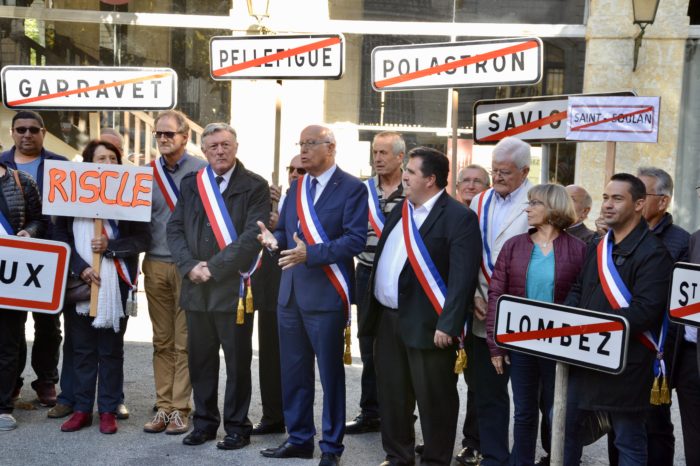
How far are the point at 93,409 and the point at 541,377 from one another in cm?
330

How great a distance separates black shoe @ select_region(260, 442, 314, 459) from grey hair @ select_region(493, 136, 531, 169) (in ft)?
7.16

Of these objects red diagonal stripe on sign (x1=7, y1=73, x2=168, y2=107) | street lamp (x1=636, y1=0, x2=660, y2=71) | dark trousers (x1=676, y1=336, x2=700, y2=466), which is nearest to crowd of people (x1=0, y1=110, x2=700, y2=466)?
dark trousers (x1=676, y1=336, x2=700, y2=466)

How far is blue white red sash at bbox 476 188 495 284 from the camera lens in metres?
5.45

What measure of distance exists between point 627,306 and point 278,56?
10.2 ft

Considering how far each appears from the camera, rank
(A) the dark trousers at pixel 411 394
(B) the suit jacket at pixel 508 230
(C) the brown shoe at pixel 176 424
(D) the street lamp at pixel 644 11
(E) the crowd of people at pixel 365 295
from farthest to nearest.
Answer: (D) the street lamp at pixel 644 11 < (C) the brown shoe at pixel 176 424 < (B) the suit jacket at pixel 508 230 < (A) the dark trousers at pixel 411 394 < (E) the crowd of people at pixel 365 295

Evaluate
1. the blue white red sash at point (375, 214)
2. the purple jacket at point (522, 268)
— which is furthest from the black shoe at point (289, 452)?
the blue white red sash at point (375, 214)

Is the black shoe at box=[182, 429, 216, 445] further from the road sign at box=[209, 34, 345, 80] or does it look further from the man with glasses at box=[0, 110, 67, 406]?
the road sign at box=[209, 34, 345, 80]

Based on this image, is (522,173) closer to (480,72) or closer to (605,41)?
(480,72)

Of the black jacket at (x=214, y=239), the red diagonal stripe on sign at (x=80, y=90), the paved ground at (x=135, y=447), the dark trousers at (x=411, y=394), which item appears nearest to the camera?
the dark trousers at (x=411, y=394)

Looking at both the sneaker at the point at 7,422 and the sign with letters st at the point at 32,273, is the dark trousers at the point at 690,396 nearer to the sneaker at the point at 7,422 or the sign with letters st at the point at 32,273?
the sign with letters st at the point at 32,273

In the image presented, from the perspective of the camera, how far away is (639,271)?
4480 millimetres

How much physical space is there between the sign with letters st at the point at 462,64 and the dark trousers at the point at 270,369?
1890mm

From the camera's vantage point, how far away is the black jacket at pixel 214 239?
19.0 ft

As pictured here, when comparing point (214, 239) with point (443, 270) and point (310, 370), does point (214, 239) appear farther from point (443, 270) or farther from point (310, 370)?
point (443, 270)
